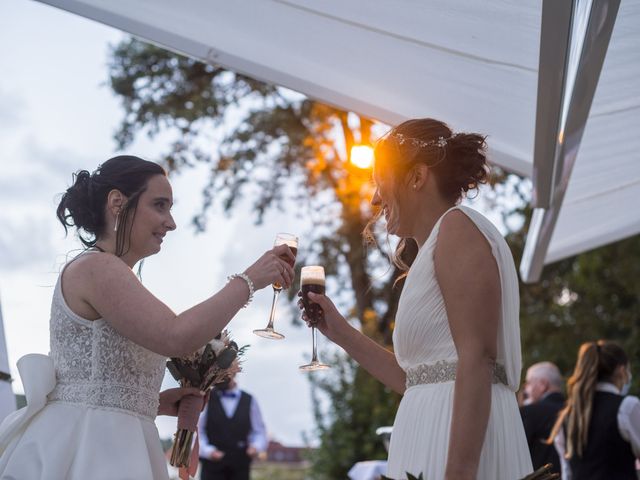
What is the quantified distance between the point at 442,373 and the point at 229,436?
8.69 m

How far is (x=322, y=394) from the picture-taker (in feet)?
41.6

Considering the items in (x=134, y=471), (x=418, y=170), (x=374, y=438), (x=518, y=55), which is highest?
→ (x=518, y=55)

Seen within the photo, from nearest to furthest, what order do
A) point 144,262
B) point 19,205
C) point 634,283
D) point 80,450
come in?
point 80,450
point 144,262
point 19,205
point 634,283

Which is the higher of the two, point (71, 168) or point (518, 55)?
point (518, 55)

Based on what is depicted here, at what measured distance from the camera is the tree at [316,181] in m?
18.0

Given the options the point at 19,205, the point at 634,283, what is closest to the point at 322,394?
the point at 19,205

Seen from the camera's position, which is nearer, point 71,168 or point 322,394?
point 71,168

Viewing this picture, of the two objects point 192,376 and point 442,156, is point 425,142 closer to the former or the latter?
point 442,156

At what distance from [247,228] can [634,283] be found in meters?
7.75

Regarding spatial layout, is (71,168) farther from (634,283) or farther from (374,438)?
(634,283)

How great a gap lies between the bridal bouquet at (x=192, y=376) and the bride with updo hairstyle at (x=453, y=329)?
841 mm

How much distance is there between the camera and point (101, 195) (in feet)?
10.5

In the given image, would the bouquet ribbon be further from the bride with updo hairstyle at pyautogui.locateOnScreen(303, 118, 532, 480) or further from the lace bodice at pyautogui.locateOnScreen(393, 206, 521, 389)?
the lace bodice at pyautogui.locateOnScreen(393, 206, 521, 389)

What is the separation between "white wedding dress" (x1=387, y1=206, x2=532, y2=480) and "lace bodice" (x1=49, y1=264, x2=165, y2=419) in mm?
875
